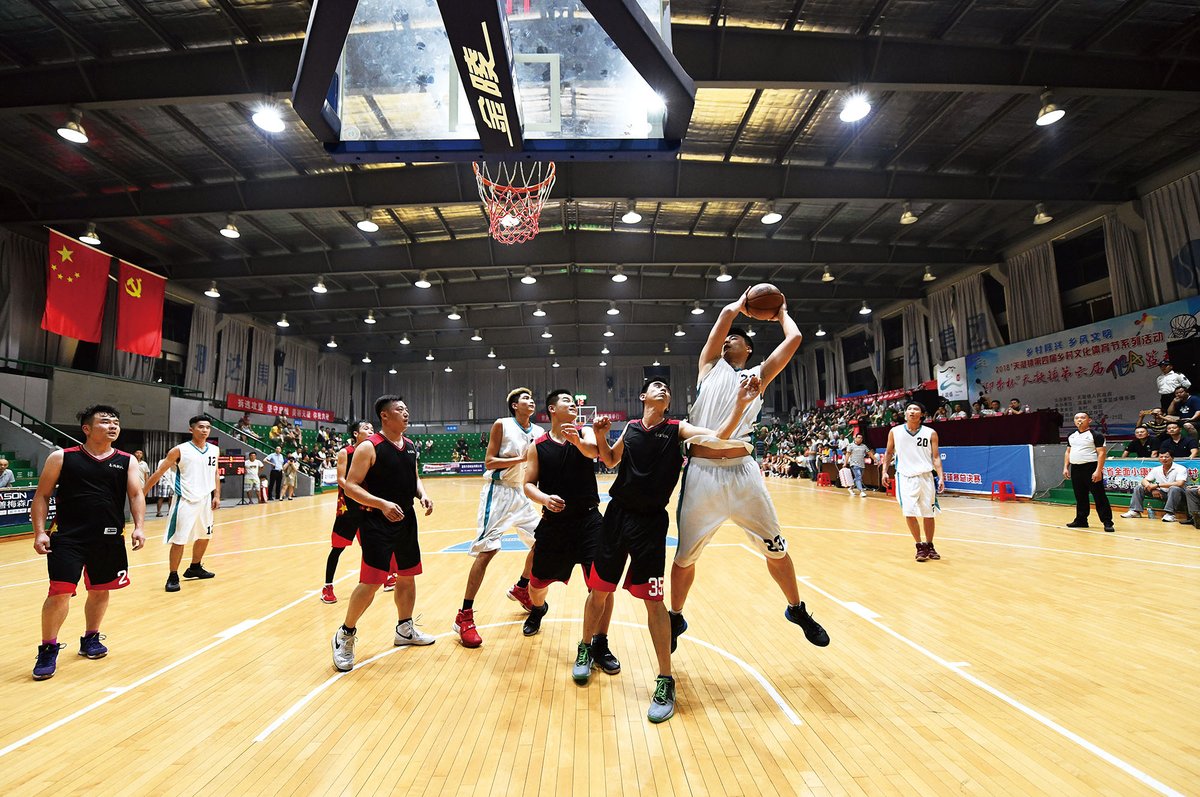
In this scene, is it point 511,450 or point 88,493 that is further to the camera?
point 511,450

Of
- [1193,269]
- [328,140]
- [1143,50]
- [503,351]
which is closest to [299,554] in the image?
[328,140]

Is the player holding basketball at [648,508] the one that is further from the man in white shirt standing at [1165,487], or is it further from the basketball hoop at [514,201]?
the man in white shirt standing at [1165,487]

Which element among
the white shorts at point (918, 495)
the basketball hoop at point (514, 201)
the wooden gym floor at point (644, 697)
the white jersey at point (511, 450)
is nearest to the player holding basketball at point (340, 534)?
the wooden gym floor at point (644, 697)

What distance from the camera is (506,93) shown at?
396cm

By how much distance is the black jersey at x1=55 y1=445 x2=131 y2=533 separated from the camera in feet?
12.4

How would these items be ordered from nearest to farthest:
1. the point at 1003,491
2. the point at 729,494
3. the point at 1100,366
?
1. the point at 729,494
2. the point at 1003,491
3. the point at 1100,366

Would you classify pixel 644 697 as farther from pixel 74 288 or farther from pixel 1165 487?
pixel 74 288

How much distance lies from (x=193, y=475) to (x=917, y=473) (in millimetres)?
8546

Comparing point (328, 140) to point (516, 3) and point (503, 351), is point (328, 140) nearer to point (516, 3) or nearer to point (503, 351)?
point (516, 3)

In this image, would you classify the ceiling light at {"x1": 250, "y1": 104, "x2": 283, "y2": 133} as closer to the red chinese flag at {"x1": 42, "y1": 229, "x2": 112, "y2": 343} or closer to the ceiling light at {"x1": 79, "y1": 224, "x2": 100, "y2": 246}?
the ceiling light at {"x1": 79, "y1": 224, "x2": 100, "y2": 246}

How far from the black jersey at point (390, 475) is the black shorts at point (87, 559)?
67.4 inches

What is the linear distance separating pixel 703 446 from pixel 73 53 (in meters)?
11.2

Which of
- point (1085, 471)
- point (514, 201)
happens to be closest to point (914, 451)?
point (1085, 471)

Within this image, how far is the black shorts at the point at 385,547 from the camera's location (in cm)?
367
